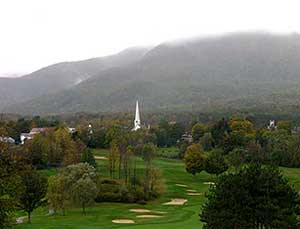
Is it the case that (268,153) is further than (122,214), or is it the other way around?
(268,153)

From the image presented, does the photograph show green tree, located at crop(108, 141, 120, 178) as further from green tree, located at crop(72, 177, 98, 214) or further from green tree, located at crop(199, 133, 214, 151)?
green tree, located at crop(199, 133, 214, 151)

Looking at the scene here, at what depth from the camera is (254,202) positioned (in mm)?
27609

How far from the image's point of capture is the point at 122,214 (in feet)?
190

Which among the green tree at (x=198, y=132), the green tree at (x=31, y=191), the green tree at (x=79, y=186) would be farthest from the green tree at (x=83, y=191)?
the green tree at (x=198, y=132)

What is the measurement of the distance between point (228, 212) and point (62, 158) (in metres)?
68.9

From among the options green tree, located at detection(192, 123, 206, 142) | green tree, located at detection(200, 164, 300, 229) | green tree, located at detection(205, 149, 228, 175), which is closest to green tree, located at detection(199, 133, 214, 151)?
green tree, located at detection(192, 123, 206, 142)

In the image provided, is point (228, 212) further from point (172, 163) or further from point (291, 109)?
point (291, 109)

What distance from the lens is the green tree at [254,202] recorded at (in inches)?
1086

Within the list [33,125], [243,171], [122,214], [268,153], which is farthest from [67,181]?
[33,125]

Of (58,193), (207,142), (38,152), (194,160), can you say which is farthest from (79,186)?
(207,142)

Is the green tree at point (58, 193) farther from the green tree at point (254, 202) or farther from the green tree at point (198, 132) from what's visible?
the green tree at point (198, 132)

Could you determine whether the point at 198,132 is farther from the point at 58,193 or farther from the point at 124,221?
the point at 124,221

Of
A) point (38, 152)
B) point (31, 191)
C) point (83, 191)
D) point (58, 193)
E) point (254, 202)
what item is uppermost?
point (254, 202)

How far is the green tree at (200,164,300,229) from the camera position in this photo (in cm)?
2759
